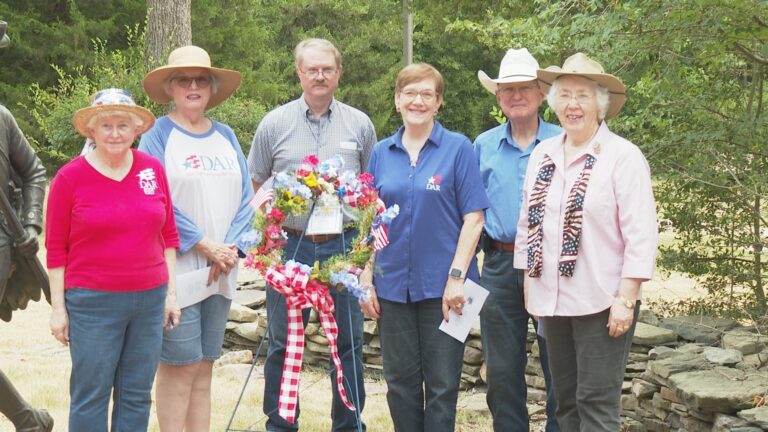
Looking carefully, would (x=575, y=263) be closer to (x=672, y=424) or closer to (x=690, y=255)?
(x=672, y=424)

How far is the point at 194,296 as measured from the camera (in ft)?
14.7

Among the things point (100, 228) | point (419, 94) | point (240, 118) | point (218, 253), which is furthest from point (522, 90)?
point (240, 118)

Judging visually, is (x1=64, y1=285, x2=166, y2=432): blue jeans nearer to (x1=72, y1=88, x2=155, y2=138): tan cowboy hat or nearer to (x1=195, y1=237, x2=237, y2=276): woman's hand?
(x1=195, y1=237, x2=237, y2=276): woman's hand

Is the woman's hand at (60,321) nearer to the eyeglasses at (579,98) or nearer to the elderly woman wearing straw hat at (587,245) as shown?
the elderly woman wearing straw hat at (587,245)

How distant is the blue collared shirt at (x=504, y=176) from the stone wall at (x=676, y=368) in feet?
5.08

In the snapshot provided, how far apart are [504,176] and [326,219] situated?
95 cm

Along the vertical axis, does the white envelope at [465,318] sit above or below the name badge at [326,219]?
below

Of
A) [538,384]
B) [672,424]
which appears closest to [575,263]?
[672,424]

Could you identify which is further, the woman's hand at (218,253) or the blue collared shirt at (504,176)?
the blue collared shirt at (504,176)

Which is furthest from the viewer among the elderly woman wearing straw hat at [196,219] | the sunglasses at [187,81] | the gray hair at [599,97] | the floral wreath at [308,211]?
the sunglasses at [187,81]

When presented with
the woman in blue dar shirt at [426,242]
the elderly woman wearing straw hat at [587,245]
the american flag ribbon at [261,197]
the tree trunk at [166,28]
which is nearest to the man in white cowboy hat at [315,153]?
the american flag ribbon at [261,197]

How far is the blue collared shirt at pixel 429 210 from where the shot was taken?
169 inches

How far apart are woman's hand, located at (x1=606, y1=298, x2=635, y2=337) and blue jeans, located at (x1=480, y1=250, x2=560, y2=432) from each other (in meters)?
0.88

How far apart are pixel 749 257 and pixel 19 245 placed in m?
5.83
